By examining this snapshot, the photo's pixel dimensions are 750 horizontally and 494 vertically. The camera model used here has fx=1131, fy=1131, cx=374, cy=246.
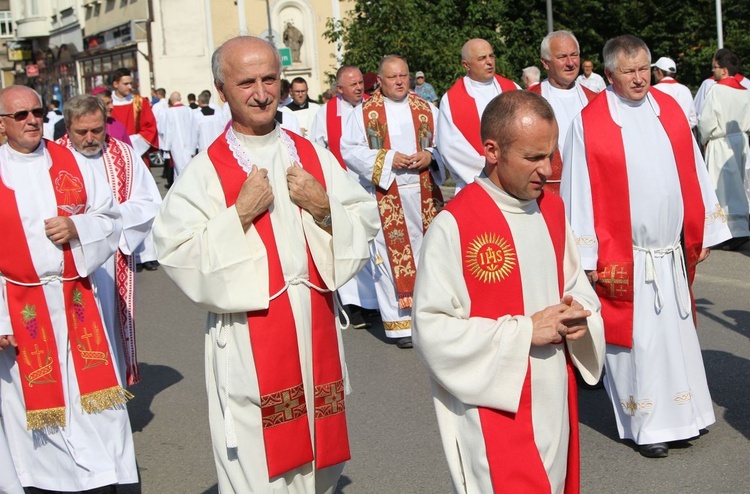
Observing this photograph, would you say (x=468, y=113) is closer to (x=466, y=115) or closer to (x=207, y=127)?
(x=466, y=115)

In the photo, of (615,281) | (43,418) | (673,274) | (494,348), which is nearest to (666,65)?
(673,274)

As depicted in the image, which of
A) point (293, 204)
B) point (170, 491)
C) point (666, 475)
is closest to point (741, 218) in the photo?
point (666, 475)

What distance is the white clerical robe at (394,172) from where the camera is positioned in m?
8.69

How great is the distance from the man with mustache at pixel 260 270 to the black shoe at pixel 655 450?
2146 millimetres

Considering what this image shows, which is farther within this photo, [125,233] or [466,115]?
[466,115]

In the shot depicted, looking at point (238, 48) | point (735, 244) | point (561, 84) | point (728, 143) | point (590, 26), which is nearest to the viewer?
point (238, 48)

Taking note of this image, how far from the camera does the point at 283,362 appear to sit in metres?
4.09

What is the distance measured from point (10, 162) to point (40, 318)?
0.78m

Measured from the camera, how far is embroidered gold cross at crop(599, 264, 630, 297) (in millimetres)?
5762

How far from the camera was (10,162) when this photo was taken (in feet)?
18.1

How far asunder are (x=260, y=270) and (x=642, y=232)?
8.12ft

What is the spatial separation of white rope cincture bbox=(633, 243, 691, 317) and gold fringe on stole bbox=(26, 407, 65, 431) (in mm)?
3020

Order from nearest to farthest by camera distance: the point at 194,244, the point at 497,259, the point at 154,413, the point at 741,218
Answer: the point at 497,259
the point at 194,244
the point at 154,413
the point at 741,218

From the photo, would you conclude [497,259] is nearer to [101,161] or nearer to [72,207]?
[72,207]
